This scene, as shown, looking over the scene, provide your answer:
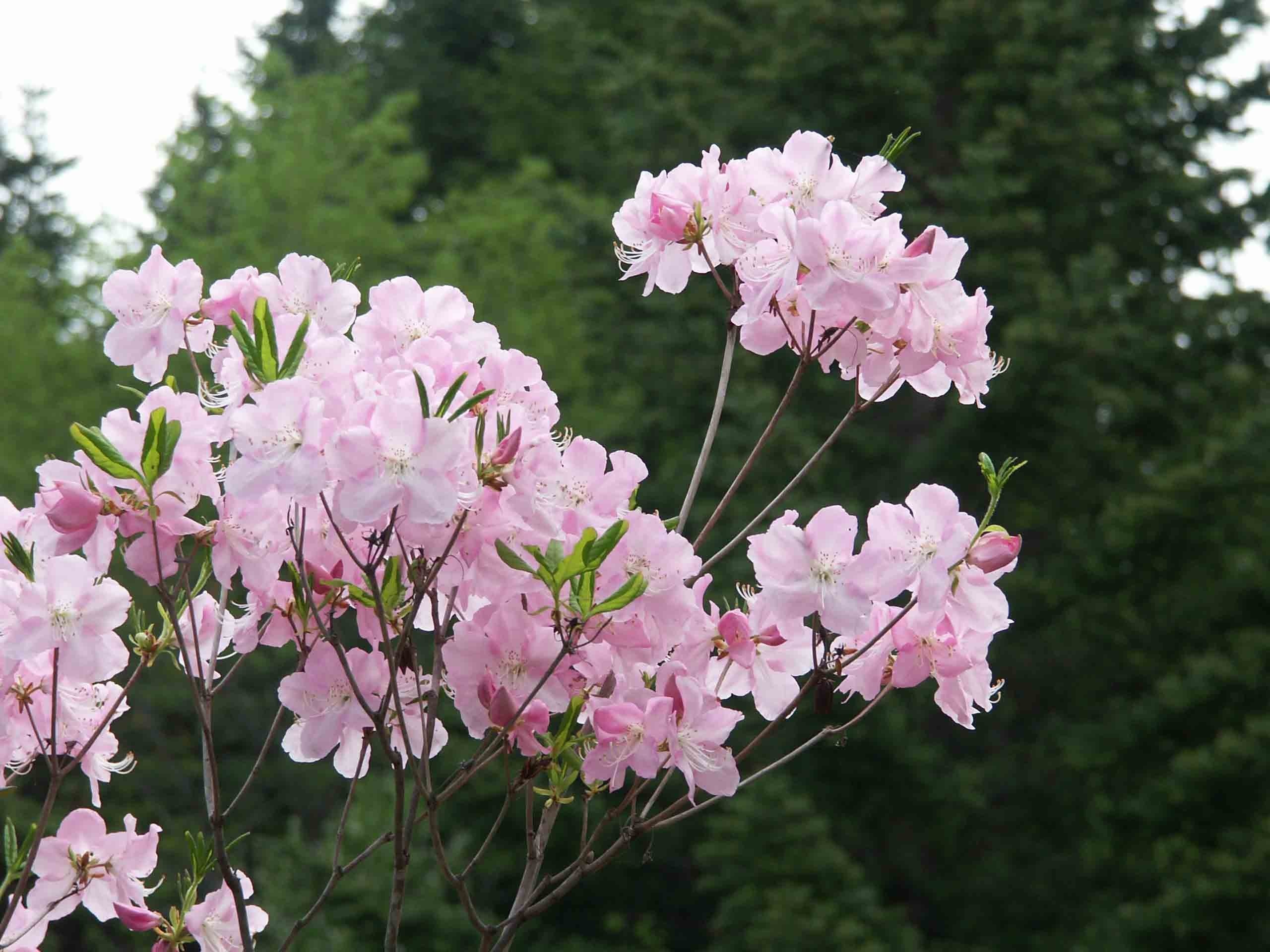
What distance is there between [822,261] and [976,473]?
9922mm

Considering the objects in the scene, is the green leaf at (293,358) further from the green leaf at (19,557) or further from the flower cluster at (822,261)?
the flower cluster at (822,261)

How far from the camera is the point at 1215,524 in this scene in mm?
10219

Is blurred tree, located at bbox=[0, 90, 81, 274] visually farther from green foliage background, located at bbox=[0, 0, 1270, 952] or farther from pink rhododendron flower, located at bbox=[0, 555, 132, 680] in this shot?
pink rhododendron flower, located at bbox=[0, 555, 132, 680]

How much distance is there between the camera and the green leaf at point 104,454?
145 centimetres

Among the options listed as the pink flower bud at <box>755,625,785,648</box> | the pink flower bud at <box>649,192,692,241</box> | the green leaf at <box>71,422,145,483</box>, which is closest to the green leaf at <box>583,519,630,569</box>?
the pink flower bud at <box>755,625,785,648</box>

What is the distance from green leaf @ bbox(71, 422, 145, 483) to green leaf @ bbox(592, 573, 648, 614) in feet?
1.54

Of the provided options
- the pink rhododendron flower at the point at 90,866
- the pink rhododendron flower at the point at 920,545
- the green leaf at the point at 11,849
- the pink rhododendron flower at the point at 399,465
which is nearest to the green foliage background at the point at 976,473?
the pink rhododendron flower at the point at 90,866

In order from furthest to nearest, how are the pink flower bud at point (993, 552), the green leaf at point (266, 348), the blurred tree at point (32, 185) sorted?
the blurred tree at point (32, 185) < the pink flower bud at point (993, 552) < the green leaf at point (266, 348)

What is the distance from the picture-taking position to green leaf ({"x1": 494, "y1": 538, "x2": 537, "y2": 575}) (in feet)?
4.98

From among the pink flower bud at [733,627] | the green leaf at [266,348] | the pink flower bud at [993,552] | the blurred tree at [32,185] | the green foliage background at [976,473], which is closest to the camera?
the green leaf at [266,348]

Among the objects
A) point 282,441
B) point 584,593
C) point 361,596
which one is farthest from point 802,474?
point 282,441

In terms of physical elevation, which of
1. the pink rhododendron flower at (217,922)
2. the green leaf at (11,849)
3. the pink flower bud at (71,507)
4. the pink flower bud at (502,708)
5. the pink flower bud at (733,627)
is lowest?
the pink rhododendron flower at (217,922)

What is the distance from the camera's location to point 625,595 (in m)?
1.49

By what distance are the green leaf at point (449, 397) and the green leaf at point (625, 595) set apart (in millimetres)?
245
